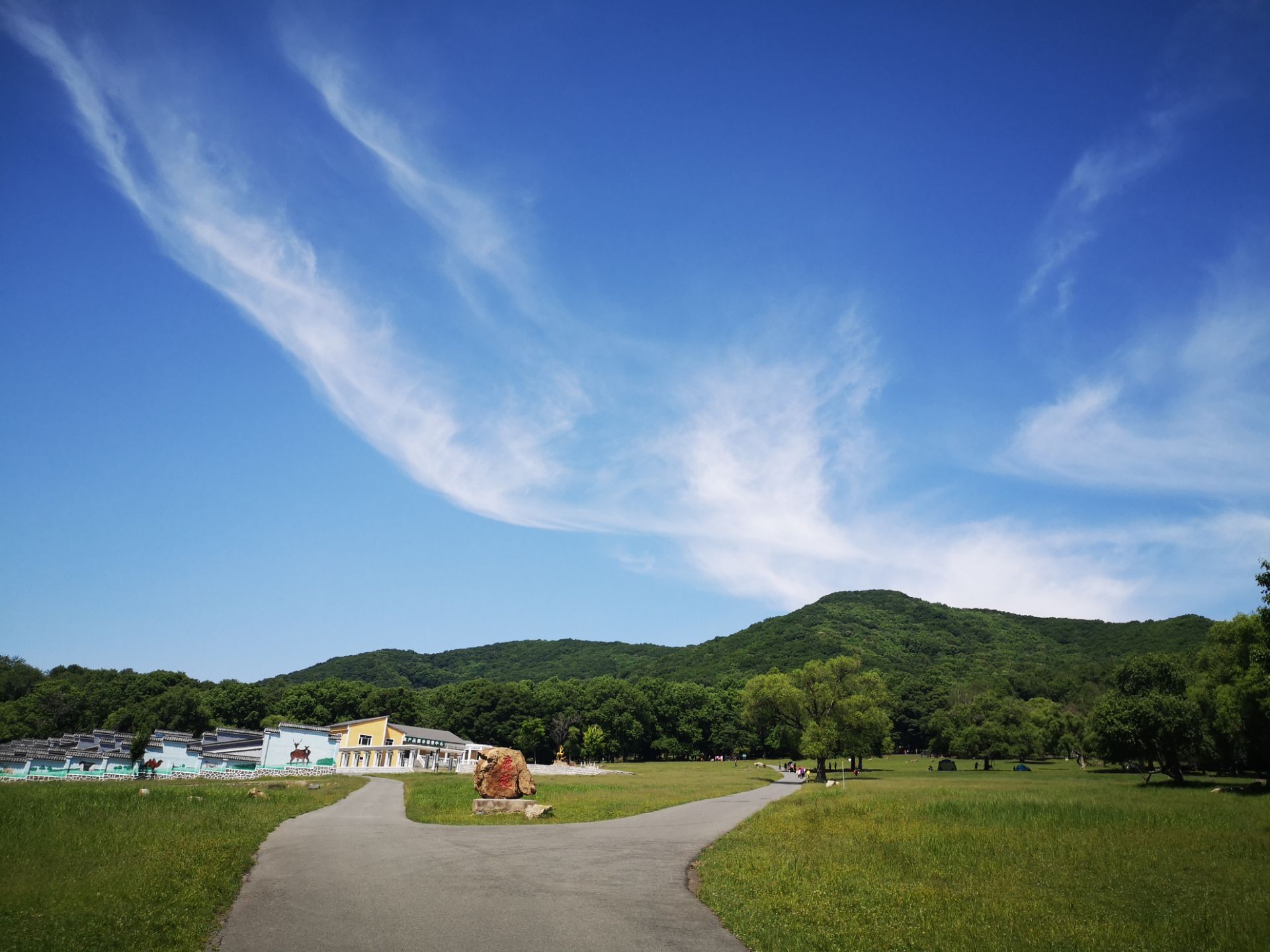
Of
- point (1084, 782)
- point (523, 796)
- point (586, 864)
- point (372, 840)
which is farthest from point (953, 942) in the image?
point (1084, 782)

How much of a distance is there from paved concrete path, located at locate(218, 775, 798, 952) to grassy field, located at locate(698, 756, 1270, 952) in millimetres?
1239

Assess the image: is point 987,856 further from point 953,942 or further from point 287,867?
point 287,867

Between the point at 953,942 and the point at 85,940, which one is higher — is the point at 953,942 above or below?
below

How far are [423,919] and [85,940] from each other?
4.34 meters

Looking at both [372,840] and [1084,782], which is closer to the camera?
[372,840]

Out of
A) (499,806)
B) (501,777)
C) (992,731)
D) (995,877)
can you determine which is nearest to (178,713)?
(501,777)

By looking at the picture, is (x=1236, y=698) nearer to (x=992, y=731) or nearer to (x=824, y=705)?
(x=824, y=705)

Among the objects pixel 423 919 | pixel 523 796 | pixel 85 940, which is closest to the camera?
pixel 85 940

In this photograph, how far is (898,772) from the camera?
73.2 m

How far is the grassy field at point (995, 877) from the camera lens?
38.7 ft

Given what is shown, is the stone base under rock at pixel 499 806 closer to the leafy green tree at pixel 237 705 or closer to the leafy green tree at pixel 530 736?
the leafy green tree at pixel 530 736

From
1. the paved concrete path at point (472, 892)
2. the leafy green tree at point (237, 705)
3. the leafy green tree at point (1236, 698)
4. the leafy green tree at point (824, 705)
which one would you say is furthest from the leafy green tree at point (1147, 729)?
the leafy green tree at point (237, 705)

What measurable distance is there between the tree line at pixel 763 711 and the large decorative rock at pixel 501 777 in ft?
138

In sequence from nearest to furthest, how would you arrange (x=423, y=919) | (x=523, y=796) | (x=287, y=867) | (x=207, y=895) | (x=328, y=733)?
(x=423, y=919) < (x=207, y=895) < (x=287, y=867) < (x=523, y=796) < (x=328, y=733)
